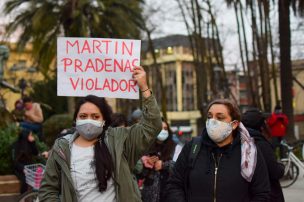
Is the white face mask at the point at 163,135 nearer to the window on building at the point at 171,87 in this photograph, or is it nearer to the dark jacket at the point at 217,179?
the dark jacket at the point at 217,179

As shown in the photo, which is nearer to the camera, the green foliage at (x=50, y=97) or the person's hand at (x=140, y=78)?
the person's hand at (x=140, y=78)

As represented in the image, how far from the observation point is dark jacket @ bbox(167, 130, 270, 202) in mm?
3801

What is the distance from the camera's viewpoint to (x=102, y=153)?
11.6ft

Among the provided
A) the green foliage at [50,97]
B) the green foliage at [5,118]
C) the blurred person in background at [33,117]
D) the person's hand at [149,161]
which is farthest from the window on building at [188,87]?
the person's hand at [149,161]

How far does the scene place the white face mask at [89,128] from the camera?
11.6ft

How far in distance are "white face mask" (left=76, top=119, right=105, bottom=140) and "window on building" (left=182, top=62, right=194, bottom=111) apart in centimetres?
6499

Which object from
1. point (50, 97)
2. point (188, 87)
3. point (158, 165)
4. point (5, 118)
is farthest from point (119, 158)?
point (188, 87)

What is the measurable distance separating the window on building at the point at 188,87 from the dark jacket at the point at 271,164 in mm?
63773

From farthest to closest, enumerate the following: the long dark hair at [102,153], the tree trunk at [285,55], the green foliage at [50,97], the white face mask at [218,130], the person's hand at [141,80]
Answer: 1. the green foliage at [50,97]
2. the tree trunk at [285,55]
3. the white face mask at [218,130]
4. the person's hand at [141,80]
5. the long dark hair at [102,153]

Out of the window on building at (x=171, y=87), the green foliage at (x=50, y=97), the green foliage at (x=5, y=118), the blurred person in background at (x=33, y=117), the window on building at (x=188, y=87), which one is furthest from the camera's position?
the window on building at (x=171, y=87)

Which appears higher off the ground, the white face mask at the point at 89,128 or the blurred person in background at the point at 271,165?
the white face mask at the point at 89,128

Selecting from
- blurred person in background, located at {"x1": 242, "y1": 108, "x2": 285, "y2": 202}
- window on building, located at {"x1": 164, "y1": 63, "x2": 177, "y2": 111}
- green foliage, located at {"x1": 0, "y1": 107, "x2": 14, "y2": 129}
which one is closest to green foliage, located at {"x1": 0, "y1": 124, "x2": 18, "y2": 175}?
green foliage, located at {"x1": 0, "y1": 107, "x2": 14, "y2": 129}

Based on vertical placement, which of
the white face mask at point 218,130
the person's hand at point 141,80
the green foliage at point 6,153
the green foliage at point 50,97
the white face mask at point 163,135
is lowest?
the green foliage at point 6,153

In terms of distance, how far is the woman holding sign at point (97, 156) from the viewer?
11.4 feet
